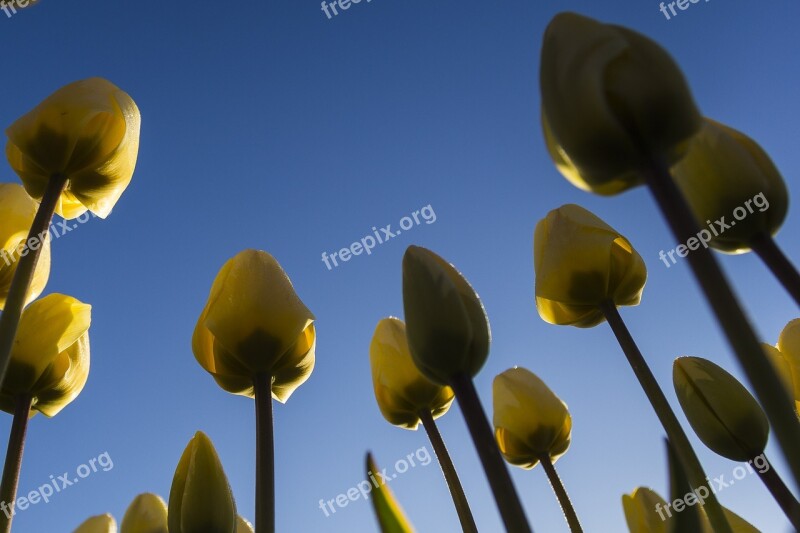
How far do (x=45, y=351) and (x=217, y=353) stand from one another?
296 millimetres

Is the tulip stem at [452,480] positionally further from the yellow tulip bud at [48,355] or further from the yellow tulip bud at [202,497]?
the yellow tulip bud at [48,355]

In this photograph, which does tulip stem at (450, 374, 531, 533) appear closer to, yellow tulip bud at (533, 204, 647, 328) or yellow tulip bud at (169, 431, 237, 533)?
yellow tulip bud at (169, 431, 237, 533)

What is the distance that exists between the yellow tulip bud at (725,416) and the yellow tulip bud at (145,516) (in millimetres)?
835

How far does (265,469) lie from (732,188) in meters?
0.66

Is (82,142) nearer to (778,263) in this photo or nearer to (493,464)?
(493,464)

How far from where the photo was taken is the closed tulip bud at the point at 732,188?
85 cm

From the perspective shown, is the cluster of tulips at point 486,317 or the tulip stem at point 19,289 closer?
the cluster of tulips at point 486,317

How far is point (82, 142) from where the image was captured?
1.05m

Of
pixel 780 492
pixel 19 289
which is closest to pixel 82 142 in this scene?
pixel 19 289

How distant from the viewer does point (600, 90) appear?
54cm

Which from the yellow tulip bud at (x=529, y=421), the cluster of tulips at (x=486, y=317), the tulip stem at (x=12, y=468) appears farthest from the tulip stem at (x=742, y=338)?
the yellow tulip bud at (x=529, y=421)

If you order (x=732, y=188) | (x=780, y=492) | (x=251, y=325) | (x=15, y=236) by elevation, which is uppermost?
(x=15, y=236)

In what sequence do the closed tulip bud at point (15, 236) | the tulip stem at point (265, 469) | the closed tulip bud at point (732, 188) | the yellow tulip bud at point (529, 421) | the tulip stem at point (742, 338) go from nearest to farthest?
1. the tulip stem at point (742, 338)
2. the tulip stem at point (265, 469)
3. the closed tulip bud at point (732, 188)
4. the closed tulip bud at point (15, 236)
5. the yellow tulip bud at point (529, 421)

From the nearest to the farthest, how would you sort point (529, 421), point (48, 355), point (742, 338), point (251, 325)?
point (742, 338), point (251, 325), point (48, 355), point (529, 421)
